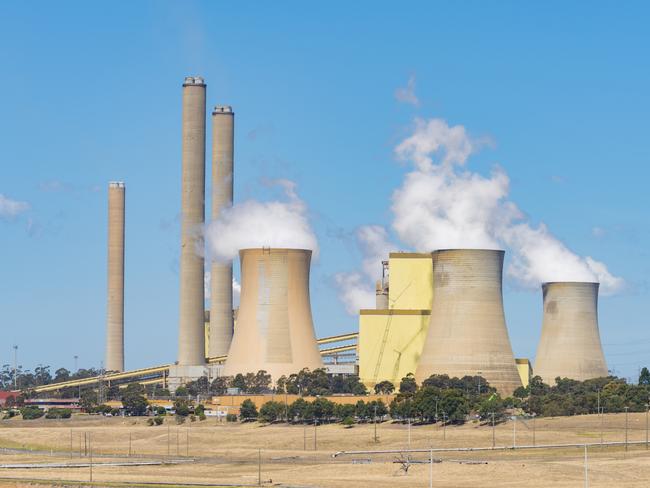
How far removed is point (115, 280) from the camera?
153m

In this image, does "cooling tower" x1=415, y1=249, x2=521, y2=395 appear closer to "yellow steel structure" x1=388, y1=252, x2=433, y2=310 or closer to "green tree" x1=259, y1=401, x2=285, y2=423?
"green tree" x1=259, y1=401, x2=285, y2=423

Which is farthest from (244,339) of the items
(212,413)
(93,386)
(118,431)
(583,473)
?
(583,473)

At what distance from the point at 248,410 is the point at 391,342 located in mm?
19707

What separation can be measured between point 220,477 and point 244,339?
4938 cm

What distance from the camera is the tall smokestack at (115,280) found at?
153 m

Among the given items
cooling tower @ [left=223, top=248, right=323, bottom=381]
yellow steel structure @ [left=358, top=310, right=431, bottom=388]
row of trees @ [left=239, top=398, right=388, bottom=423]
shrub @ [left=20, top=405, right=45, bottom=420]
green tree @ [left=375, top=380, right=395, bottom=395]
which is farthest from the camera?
yellow steel structure @ [left=358, top=310, right=431, bottom=388]

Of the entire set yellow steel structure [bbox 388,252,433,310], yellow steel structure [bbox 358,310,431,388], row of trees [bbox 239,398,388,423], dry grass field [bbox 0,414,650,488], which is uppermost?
yellow steel structure [bbox 388,252,433,310]

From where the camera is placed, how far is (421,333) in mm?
128625

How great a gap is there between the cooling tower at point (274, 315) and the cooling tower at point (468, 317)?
10467mm

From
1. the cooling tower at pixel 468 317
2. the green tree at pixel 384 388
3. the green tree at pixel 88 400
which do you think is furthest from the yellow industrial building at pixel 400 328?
the green tree at pixel 88 400

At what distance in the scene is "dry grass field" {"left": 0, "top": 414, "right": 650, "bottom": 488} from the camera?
2702 inches

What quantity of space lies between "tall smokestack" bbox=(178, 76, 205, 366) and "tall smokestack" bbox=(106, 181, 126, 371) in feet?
50.8

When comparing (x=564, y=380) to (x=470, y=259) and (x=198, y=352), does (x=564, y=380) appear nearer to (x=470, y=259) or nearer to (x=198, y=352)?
(x=470, y=259)

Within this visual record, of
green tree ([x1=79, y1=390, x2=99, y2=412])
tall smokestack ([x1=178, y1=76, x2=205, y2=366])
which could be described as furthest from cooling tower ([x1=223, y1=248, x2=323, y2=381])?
tall smokestack ([x1=178, y1=76, x2=205, y2=366])
